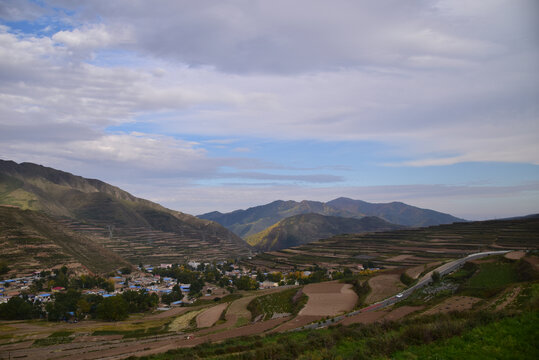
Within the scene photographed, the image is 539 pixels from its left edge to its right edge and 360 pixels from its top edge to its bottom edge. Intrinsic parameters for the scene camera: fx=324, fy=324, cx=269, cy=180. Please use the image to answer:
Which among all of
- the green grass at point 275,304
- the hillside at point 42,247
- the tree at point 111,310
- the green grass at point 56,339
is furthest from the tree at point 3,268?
the green grass at point 275,304

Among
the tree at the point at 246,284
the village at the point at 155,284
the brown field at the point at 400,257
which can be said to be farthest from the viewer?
the brown field at the point at 400,257

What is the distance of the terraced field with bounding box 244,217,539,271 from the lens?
12550cm

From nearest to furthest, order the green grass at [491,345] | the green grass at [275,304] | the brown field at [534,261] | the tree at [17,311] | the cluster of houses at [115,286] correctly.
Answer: the green grass at [491,345]
the brown field at [534,261]
the green grass at [275,304]
the tree at [17,311]
the cluster of houses at [115,286]

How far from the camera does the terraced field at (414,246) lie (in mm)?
125500

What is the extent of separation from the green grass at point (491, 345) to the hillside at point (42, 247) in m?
126

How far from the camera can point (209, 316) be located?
217 ft

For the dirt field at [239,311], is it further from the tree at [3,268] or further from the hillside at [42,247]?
Result: the tree at [3,268]

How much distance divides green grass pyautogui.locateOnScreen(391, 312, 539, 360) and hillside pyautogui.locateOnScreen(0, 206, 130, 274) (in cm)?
12630

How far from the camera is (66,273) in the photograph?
112 m

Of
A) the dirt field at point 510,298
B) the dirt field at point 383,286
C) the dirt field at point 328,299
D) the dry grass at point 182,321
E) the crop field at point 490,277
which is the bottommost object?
the dry grass at point 182,321

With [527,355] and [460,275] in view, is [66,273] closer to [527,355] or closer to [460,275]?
[460,275]

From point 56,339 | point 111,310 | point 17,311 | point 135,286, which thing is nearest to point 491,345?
point 56,339

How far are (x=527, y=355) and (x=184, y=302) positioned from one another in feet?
306

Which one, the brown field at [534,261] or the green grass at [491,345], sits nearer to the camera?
the green grass at [491,345]
